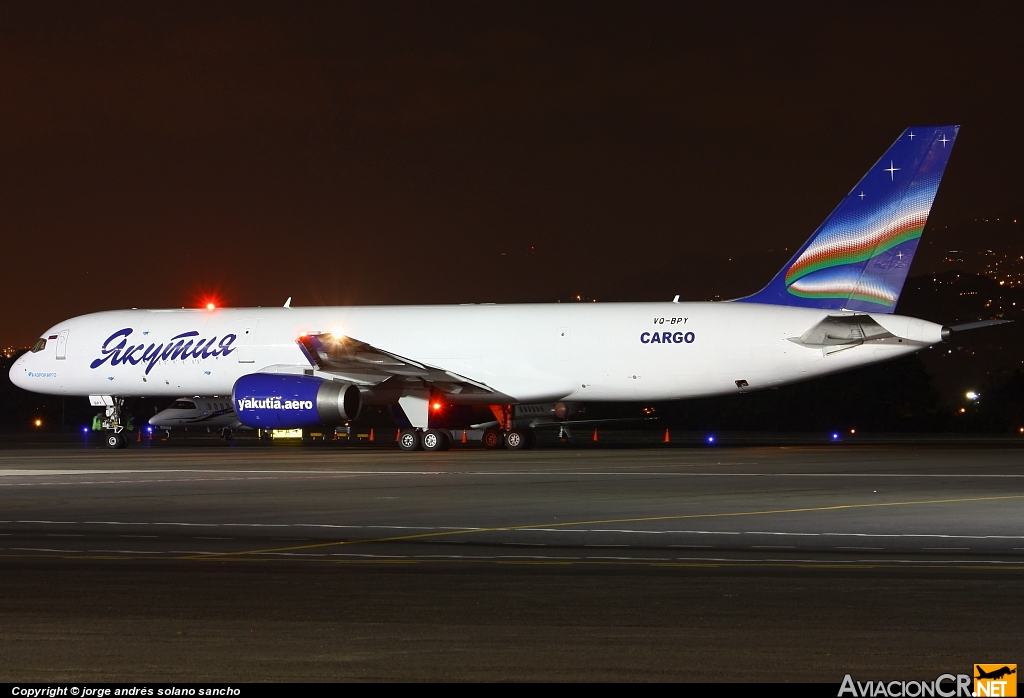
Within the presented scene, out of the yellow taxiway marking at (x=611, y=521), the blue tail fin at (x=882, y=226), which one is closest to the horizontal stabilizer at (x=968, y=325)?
the blue tail fin at (x=882, y=226)

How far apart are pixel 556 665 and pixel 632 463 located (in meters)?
20.7

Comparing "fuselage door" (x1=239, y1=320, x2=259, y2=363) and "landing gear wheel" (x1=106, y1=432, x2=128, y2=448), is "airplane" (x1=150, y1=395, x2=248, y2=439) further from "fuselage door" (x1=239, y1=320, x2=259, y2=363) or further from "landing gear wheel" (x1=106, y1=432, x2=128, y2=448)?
"fuselage door" (x1=239, y1=320, x2=259, y2=363)

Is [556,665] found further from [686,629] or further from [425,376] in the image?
[425,376]

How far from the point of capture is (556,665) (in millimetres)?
7227

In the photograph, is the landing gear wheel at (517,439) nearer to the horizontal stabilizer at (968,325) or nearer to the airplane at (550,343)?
the airplane at (550,343)

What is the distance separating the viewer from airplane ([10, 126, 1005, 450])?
3306 centimetres

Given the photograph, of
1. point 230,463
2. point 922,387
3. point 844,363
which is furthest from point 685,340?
point 922,387

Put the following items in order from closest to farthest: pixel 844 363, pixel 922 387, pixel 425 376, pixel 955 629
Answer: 1. pixel 955 629
2. pixel 844 363
3. pixel 425 376
4. pixel 922 387

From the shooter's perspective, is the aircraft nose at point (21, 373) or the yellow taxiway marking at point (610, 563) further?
the aircraft nose at point (21, 373)


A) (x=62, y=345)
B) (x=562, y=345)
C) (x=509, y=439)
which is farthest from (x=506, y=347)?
(x=62, y=345)

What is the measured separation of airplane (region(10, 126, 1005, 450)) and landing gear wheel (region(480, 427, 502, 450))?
0.10 m

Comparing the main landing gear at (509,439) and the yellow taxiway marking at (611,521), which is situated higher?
the main landing gear at (509,439)

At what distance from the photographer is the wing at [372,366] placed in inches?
1428

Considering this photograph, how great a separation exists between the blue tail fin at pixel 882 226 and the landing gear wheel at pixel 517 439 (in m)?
9.29
